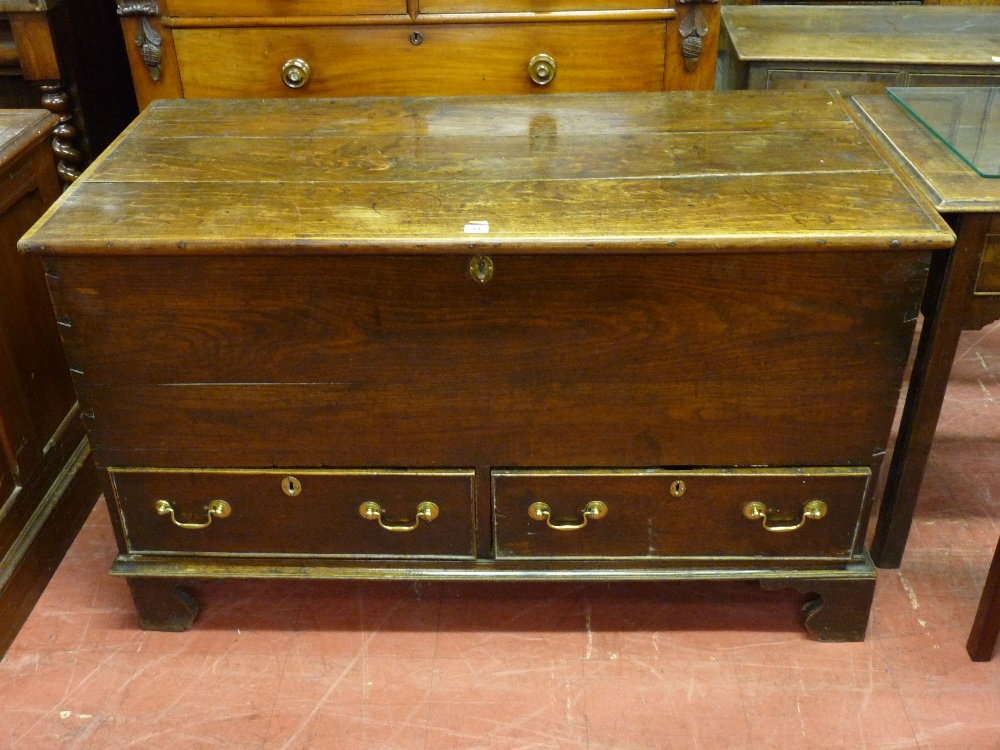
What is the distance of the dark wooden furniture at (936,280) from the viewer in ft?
4.84

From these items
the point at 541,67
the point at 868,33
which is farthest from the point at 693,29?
the point at 868,33

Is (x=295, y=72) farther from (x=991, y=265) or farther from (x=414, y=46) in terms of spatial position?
(x=991, y=265)

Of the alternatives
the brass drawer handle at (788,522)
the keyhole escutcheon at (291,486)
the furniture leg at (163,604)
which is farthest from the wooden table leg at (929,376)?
the furniture leg at (163,604)

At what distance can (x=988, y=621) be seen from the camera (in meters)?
1.64

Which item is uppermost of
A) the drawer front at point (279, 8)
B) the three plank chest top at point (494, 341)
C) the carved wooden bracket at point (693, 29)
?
the drawer front at point (279, 8)

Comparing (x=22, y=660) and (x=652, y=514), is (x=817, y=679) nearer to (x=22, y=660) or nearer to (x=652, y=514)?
(x=652, y=514)

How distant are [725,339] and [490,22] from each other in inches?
38.2

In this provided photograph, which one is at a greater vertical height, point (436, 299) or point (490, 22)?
point (490, 22)

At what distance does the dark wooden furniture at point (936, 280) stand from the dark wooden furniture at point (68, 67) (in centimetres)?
159

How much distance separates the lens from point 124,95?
238 cm

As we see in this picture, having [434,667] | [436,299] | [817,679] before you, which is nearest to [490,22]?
[436,299]

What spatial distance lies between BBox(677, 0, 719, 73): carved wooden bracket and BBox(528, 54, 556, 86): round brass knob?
0.27 m

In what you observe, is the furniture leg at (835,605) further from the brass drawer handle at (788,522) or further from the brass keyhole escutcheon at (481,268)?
the brass keyhole escutcheon at (481,268)

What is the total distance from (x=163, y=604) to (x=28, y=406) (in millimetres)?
471
